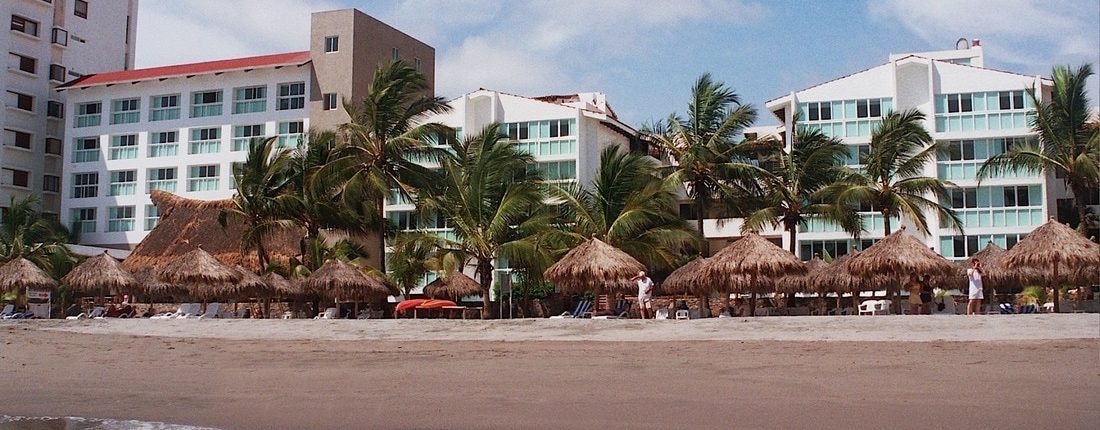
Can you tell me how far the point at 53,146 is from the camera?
51.7 metres

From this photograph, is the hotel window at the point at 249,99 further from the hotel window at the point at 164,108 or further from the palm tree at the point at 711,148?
the palm tree at the point at 711,148

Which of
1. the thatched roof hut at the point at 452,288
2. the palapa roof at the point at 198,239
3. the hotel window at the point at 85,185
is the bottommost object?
the thatched roof hut at the point at 452,288

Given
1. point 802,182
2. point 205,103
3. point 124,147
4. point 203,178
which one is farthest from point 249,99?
point 802,182

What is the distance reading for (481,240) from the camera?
27.5 m

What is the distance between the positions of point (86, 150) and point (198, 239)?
38.5 ft

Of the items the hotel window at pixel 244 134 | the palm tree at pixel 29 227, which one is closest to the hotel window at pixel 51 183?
the palm tree at pixel 29 227

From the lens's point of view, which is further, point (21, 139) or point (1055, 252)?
point (21, 139)

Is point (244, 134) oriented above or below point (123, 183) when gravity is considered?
above

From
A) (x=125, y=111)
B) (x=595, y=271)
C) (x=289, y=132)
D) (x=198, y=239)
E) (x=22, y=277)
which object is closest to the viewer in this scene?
(x=595, y=271)

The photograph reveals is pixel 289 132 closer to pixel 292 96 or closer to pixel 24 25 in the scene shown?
pixel 292 96

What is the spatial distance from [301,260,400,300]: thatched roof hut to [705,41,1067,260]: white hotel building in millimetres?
17457

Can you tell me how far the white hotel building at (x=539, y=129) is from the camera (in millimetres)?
41219

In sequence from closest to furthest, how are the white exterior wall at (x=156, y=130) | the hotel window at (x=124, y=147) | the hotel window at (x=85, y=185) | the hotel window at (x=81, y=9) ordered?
the white exterior wall at (x=156, y=130) → the hotel window at (x=124, y=147) → the hotel window at (x=85, y=185) → the hotel window at (x=81, y=9)

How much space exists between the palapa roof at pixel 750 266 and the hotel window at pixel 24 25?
133ft
